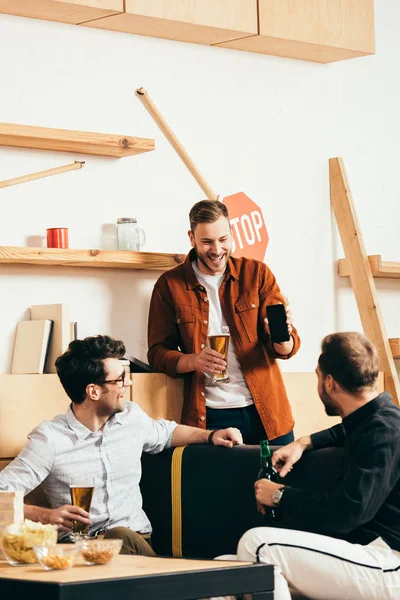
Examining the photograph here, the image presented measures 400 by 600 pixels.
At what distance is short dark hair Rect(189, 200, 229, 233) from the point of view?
4.16 metres

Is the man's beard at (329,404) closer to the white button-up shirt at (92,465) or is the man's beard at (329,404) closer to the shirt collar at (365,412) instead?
the shirt collar at (365,412)

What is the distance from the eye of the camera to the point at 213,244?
4.14m

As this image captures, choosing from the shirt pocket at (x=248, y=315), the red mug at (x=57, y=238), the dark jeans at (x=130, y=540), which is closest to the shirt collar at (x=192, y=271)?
the shirt pocket at (x=248, y=315)

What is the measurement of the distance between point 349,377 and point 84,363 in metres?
0.97

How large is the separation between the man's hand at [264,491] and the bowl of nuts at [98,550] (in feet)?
2.11

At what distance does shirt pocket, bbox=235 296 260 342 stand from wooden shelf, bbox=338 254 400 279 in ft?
3.60

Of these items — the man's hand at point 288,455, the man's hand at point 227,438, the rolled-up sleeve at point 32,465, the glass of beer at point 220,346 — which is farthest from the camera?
the glass of beer at point 220,346

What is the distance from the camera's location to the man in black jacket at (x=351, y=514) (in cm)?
278

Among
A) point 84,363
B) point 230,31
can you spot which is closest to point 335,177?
point 230,31

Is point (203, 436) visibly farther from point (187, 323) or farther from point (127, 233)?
point (127, 233)

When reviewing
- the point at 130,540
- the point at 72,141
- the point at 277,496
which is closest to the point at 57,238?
the point at 72,141

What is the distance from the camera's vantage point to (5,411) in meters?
3.87

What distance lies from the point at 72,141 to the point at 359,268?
1574 mm

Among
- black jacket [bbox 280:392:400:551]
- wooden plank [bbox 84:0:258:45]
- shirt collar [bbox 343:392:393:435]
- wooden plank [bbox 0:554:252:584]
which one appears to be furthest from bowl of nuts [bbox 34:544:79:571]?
wooden plank [bbox 84:0:258:45]
